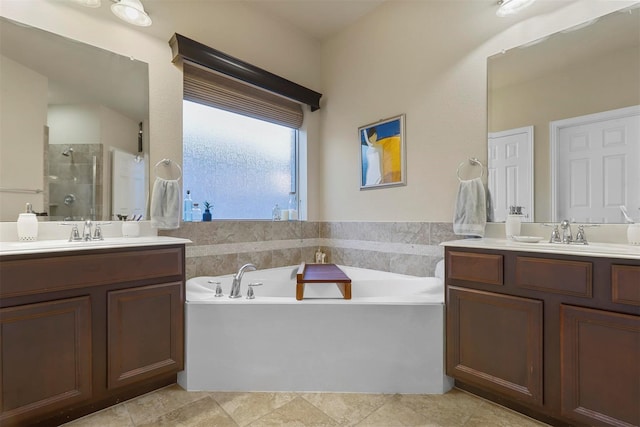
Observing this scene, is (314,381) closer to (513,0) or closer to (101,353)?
(101,353)

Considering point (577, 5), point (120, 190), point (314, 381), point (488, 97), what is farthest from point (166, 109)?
point (577, 5)

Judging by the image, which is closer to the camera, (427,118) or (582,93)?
(582,93)

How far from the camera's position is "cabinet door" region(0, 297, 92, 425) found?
128 cm

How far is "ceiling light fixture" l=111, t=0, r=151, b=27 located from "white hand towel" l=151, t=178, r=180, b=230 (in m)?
1.06

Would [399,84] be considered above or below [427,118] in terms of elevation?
above

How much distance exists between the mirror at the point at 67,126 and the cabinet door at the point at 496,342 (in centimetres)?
227

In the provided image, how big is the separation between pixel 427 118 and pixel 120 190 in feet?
7.72

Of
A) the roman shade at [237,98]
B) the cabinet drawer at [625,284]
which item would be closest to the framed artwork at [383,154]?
the roman shade at [237,98]

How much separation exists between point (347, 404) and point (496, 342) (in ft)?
2.89

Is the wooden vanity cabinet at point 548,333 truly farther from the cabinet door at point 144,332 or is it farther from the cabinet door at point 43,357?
the cabinet door at point 43,357

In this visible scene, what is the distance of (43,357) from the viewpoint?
1.36 meters

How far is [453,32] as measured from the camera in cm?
223

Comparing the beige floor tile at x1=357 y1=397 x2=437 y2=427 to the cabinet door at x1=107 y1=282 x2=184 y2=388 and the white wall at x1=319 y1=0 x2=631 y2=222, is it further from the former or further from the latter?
the white wall at x1=319 y1=0 x2=631 y2=222

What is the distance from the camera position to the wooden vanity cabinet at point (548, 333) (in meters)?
1.25
